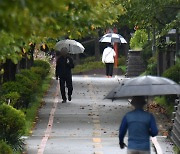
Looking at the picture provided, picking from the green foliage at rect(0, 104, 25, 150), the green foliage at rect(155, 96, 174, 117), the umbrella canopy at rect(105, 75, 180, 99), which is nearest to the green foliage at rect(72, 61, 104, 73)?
the green foliage at rect(155, 96, 174, 117)

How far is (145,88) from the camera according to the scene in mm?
8445

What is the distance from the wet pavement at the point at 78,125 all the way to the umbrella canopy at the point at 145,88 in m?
4.48

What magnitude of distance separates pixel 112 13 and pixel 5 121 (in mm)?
4316

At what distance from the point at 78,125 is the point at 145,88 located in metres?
8.97

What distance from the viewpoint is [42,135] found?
15555 mm

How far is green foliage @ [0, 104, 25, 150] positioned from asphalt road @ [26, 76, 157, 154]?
551mm

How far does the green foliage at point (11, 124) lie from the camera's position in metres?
12.4

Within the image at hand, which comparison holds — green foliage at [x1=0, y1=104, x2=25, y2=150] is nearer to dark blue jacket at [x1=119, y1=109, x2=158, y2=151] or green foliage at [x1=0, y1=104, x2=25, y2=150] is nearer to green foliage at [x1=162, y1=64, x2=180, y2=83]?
dark blue jacket at [x1=119, y1=109, x2=158, y2=151]

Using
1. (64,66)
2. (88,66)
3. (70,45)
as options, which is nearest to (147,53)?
(70,45)

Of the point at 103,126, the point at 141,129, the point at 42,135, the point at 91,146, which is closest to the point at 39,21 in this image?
the point at 141,129

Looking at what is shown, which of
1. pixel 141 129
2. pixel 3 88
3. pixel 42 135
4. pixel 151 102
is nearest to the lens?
pixel 141 129

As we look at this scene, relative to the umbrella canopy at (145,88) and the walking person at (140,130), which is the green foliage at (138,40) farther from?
the walking person at (140,130)

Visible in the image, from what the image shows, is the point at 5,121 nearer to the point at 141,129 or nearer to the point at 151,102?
the point at 141,129

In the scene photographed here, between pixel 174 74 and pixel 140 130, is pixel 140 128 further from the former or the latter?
pixel 174 74
